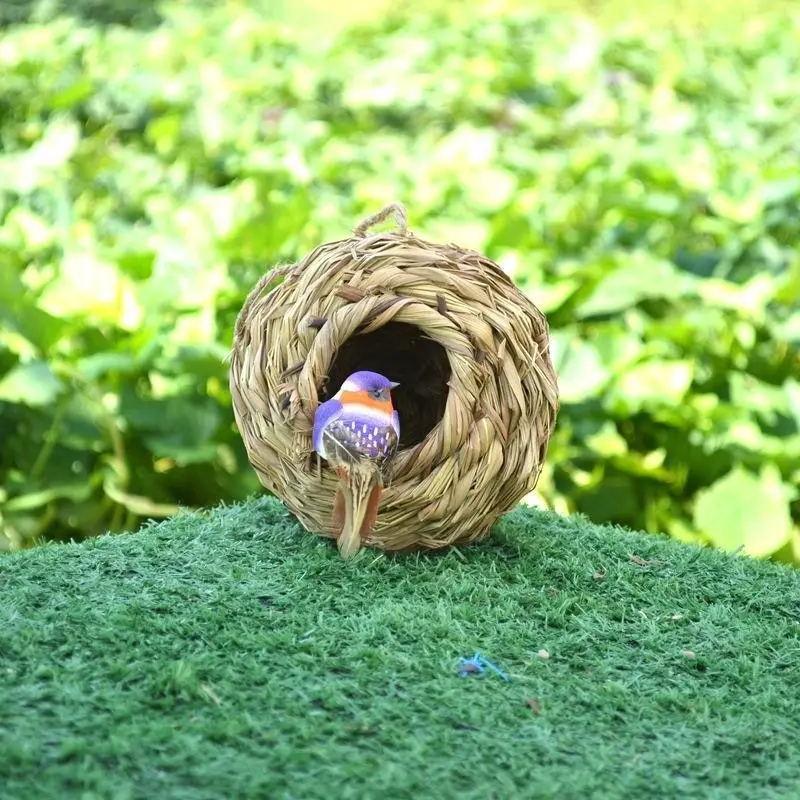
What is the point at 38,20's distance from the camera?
868cm

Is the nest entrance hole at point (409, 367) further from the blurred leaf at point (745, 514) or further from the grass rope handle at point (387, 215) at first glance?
the blurred leaf at point (745, 514)

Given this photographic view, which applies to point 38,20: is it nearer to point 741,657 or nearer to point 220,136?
point 220,136

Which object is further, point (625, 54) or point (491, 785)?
point (625, 54)

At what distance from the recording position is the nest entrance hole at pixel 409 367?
2.00m

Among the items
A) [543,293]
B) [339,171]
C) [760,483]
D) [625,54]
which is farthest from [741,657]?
[625,54]

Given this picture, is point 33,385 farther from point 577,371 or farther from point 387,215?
point 577,371

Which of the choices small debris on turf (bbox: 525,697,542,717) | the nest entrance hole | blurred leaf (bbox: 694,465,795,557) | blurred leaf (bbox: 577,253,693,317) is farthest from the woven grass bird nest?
blurred leaf (bbox: 577,253,693,317)

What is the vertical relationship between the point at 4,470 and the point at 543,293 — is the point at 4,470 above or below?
below

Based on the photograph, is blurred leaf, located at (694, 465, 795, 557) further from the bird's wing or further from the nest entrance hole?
the bird's wing

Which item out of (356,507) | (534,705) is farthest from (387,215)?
(534,705)

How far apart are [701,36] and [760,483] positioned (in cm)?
672

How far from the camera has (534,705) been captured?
146 centimetres

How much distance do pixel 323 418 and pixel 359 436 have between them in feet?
0.22

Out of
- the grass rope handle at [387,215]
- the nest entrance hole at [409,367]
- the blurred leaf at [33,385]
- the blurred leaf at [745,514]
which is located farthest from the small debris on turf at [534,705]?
the blurred leaf at [33,385]
